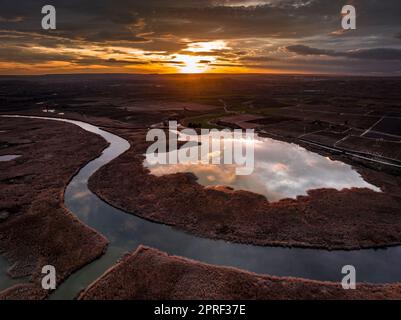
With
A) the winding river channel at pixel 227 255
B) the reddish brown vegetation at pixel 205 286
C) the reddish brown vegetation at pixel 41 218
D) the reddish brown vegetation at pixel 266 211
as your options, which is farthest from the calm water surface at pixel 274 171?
the reddish brown vegetation at pixel 41 218

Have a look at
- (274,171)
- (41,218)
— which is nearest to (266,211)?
(274,171)

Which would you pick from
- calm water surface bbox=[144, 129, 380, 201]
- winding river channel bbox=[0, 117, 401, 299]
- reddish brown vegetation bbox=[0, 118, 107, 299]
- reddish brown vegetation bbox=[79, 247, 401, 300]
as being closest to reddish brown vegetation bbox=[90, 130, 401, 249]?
winding river channel bbox=[0, 117, 401, 299]

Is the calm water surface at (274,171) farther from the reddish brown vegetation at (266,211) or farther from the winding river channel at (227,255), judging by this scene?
the winding river channel at (227,255)

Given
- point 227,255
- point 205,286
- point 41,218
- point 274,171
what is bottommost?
point 205,286

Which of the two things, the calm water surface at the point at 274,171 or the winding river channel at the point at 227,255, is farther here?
the calm water surface at the point at 274,171

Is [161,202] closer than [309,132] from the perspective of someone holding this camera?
Yes

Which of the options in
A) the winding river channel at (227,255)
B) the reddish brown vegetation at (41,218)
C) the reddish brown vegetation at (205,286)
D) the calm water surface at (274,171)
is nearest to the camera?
the reddish brown vegetation at (205,286)

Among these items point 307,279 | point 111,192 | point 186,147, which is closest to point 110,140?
point 186,147

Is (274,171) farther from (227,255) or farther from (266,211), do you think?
(227,255)

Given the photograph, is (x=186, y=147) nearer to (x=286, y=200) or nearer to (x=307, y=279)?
(x=286, y=200)
